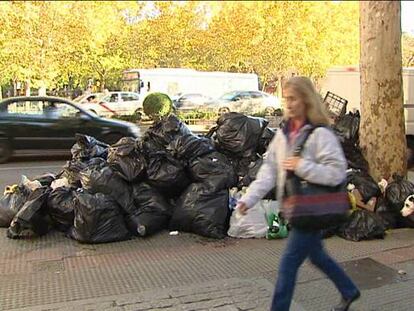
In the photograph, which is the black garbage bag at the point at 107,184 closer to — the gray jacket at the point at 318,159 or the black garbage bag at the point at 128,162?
the black garbage bag at the point at 128,162

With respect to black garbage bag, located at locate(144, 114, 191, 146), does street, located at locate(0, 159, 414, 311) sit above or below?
below

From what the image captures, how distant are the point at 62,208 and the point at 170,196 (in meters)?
1.16

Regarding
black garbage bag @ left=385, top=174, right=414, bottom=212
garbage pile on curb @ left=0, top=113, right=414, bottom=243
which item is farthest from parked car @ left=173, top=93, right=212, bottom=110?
black garbage bag @ left=385, top=174, right=414, bottom=212

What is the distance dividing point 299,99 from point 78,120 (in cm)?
899

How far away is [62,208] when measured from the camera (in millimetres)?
5301

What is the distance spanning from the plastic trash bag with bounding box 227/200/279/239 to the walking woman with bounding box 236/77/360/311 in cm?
209

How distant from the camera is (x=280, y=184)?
122 inches

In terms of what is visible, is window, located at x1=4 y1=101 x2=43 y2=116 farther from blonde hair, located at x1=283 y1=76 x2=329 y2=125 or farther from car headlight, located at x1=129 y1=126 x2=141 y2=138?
blonde hair, located at x1=283 y1=76 x2=329 y2=125

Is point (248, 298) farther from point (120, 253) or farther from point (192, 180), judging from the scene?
point (192, 180)

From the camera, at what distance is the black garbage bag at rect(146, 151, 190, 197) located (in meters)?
5.56

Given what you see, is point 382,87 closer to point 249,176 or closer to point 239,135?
point 239,135

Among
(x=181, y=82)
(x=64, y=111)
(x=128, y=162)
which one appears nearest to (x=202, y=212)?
(x=128, y=162)

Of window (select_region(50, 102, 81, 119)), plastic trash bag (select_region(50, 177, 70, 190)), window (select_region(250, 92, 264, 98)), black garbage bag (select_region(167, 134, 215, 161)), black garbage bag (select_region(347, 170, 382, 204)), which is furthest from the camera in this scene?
window (select_region(250, 92, 264, 98))

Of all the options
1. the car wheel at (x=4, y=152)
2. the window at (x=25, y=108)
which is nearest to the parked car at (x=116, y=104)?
the window at (x=25, y=108)
